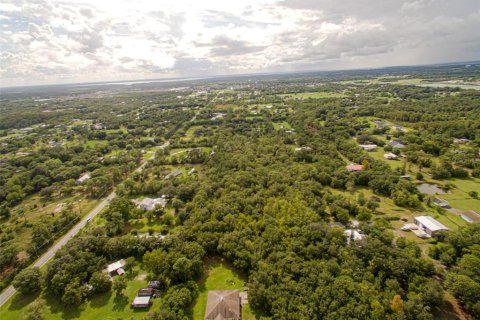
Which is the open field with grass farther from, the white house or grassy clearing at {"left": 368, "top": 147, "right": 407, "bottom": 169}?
grassy clearing at {"left": 368, "top": 147, "right": 407, "bottom": 169}

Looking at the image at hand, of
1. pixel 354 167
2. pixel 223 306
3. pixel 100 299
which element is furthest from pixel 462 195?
pixel 100 299

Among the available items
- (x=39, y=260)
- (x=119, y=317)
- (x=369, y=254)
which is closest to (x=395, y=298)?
(x=369, y=254)

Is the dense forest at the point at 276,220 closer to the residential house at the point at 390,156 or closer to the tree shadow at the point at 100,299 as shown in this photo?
the tree shadow at the point at 100,299

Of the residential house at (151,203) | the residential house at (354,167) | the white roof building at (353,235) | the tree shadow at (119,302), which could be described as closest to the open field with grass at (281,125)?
the residential house at (354,167)

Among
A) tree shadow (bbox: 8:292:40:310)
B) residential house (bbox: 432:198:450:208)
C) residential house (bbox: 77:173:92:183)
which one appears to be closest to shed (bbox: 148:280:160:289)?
tree shadow (bbox: 8:292:40:310)

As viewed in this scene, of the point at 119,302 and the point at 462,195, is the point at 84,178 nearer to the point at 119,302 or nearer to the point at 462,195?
the point at 119,302

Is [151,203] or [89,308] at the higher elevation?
[151,203]
